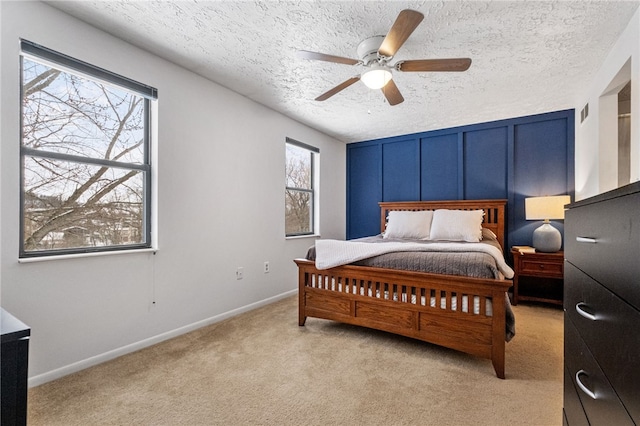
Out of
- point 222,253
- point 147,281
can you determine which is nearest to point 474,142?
point 222,253

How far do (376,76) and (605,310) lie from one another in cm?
196

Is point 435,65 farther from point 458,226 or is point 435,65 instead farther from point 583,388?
point 458,226

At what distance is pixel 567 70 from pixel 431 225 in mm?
2025

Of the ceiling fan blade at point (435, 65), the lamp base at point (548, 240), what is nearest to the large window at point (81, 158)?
the ceiling fan blade at point (435, 65)

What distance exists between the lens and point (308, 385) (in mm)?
1816

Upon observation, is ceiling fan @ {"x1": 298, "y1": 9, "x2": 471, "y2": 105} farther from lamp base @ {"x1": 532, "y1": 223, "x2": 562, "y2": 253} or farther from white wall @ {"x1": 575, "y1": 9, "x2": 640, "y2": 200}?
lamp base @ {"x1": 532, "y1": 223, "x2": 562, "y2": 253}

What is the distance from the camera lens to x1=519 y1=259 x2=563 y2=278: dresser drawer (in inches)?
127

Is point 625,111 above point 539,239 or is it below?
above

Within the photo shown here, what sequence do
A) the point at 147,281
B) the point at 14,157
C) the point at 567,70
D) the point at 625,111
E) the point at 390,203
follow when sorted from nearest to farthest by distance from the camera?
the point at 14,157 < the point at 147,281 < the point at 567,70 < the point at 625,111 < the point at 390,203

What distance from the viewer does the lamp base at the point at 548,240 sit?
3354mm

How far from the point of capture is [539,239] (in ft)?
11.2

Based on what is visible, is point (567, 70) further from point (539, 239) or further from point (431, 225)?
point (431, 225)

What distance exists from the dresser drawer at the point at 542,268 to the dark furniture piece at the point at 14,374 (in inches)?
159

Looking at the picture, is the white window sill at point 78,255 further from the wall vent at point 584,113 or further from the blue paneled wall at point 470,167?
the wall vent at point 584,113
